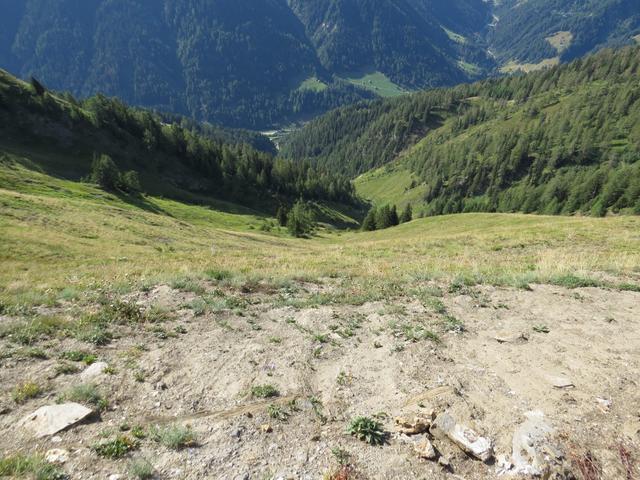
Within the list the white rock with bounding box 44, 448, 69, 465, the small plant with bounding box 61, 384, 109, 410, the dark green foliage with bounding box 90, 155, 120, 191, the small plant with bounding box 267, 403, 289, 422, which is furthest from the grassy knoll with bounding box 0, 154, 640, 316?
the dark green foliage with bounding box 90, 155, 120, 191

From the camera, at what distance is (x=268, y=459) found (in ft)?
18.9

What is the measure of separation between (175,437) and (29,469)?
2128 mm

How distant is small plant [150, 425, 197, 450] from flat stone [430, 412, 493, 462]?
4548 millimetres

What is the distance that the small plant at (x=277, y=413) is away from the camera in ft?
22.1

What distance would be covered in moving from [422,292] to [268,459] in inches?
388

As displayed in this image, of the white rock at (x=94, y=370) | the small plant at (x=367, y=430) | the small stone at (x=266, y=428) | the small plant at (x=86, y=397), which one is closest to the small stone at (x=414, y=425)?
the small plant at (x=367, y=430)

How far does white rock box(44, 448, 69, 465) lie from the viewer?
5.42 metres

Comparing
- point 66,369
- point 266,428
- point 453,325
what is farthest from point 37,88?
point 453,325

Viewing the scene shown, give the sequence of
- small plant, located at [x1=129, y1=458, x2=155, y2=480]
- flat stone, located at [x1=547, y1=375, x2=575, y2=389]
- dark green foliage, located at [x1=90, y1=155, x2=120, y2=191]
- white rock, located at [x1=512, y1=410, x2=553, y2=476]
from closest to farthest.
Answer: small plant, located at [x1=129, y1=458, x2=155, y2=480] < white rock, located at [x1=512, y1=410, x2=553, y2=476] < flat stone, located at [x1=547, y1=375, x2=575, y2=389] < dark green foliage, located at [x1=90, y1=155, x2=120, y2=191]

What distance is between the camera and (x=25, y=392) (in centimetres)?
695

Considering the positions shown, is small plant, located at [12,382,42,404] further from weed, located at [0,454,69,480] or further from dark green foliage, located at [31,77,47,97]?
dark green foliage, located at [31,77,47,97]

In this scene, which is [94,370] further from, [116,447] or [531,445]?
[531,445]

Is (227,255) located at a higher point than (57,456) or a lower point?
lower

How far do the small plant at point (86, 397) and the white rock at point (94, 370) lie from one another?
0.69m
